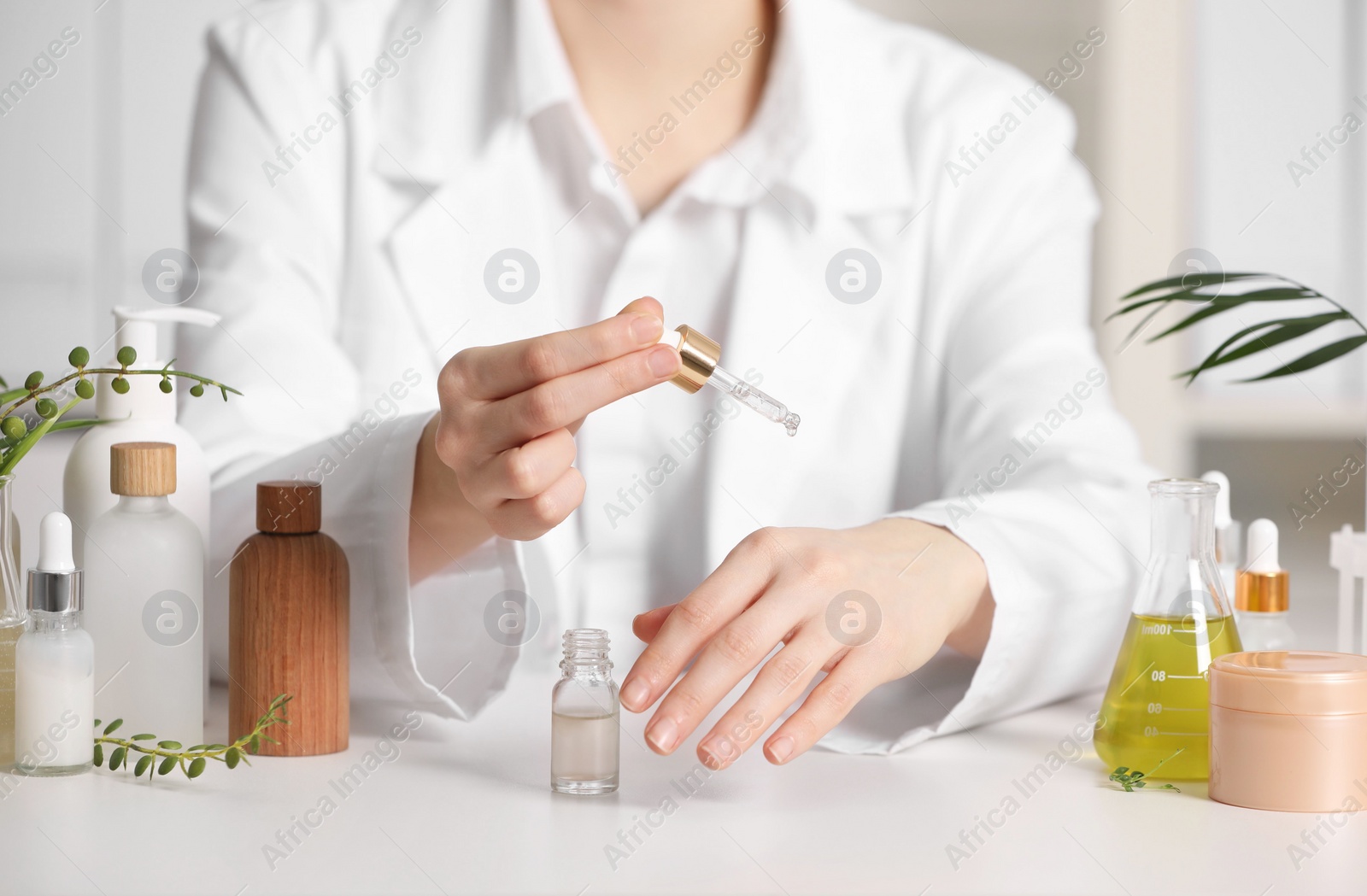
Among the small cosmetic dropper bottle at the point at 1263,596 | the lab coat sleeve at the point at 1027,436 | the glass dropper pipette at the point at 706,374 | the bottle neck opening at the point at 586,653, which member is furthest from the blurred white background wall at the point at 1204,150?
the bottle neck opening at the point at 586,653

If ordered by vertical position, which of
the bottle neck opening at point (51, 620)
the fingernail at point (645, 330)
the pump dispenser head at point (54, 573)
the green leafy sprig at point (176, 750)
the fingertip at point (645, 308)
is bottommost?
the green leafy sprig at point (176, 750)

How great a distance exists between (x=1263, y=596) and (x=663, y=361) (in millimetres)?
459

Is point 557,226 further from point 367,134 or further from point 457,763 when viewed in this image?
point 457,763

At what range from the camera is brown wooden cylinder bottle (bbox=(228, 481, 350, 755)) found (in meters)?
0.70

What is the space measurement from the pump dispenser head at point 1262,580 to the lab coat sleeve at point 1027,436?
0.35 feet

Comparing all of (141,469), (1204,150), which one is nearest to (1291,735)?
(141,469)

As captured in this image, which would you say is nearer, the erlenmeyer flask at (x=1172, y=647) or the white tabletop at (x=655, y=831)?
the white tabletop at (x=655, y=831)

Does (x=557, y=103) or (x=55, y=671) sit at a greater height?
(x=557, y=103)

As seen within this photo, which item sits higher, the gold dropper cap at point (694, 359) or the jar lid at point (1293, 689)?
the gold dropper cap at point (694, 359)

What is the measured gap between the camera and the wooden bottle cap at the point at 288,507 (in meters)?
0.69

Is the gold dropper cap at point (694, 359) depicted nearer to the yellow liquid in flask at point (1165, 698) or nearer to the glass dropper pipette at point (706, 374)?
the glass dropper pipette at point (706, 374)

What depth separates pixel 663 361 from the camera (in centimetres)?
63

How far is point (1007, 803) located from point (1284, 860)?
0.46 feet

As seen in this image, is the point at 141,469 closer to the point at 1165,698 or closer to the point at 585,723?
the point at 585,723
